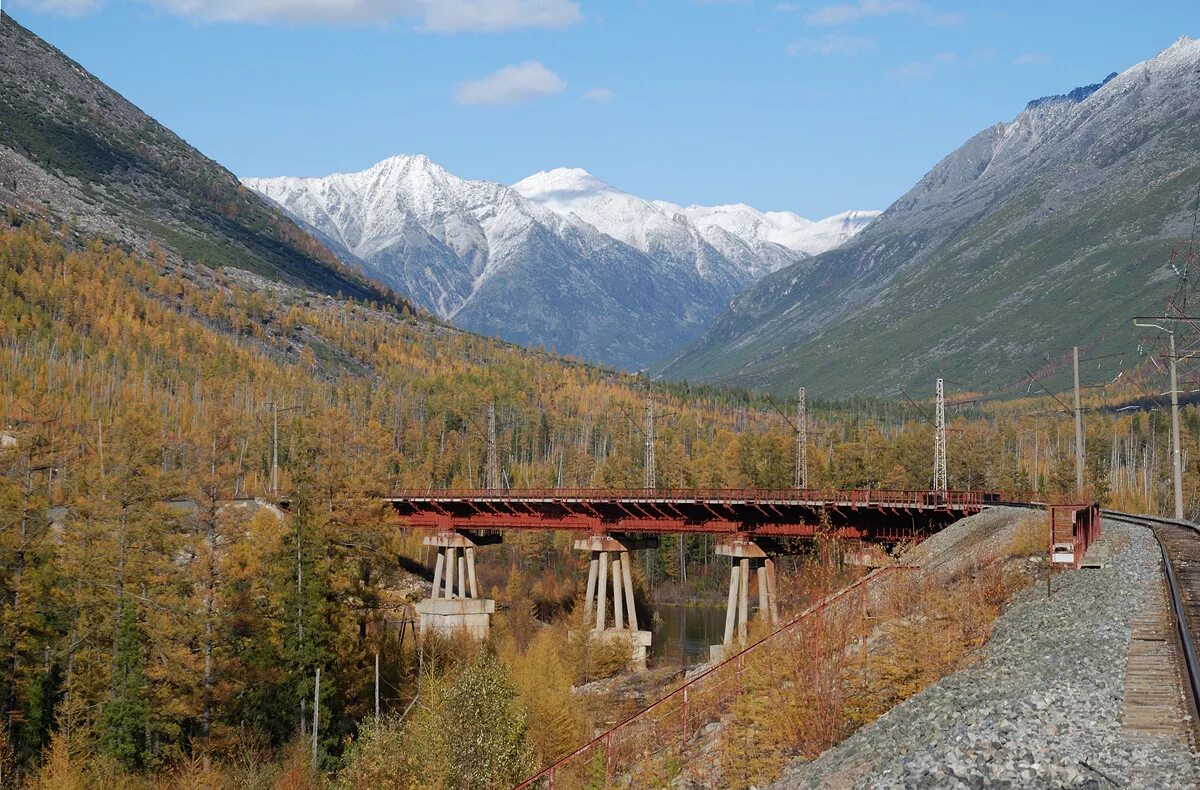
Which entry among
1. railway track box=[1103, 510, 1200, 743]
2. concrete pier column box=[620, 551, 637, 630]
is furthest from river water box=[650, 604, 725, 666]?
railway track box=[1103, 510, 1200, 743]

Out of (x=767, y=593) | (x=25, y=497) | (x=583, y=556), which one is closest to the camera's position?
(x=25, y=497)

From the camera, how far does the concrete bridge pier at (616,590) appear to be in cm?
7725

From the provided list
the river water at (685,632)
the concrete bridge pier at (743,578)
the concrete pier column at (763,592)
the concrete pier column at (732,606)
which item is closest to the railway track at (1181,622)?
the concrete pier column at (763,592)

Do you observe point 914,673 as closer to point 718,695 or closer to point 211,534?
point 718,695

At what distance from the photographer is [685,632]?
103 m

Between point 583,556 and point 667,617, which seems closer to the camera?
point 667,617

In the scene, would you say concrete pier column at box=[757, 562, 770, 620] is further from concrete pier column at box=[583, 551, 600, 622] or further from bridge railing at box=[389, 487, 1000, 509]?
concrete pier column at box=[583, 551, 600, 622]

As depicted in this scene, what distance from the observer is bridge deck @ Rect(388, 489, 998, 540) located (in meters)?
66.9

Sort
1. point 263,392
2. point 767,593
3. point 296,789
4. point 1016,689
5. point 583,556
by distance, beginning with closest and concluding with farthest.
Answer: point 1016,689
point 296,789
point 767,593
point 583,556
point 263,392

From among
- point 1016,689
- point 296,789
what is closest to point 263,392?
point 296,789

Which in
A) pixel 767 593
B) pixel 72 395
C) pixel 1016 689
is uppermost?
pixel 72 395

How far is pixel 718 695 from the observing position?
33562 millimetres

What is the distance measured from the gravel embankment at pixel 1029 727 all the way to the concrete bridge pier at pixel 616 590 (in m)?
49.7

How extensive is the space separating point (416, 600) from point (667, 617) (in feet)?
84.0
